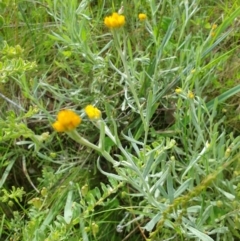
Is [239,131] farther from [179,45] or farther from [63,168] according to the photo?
[63,168]

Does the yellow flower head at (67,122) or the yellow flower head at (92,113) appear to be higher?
the yellow flower head at (67,122)

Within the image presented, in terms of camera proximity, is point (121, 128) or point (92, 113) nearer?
point (92, 113)

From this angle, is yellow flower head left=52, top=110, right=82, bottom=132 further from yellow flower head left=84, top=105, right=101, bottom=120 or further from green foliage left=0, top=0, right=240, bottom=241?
green foliage left=0, top=0, right=240, bottom=241

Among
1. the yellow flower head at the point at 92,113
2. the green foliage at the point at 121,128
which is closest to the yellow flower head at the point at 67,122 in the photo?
the yellow flower head at the point at 92,113

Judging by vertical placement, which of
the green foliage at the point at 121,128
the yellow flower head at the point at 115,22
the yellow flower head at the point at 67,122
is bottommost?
the green foliage at the point at 121,128

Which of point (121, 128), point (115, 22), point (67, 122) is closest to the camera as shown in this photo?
point (67, 122)

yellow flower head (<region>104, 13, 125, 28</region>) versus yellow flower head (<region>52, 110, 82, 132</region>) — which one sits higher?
yellow flower head (<region>104, 13, 125, 28</region>)

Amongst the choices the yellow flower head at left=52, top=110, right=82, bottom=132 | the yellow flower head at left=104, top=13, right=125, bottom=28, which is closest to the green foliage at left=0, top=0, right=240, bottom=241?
the yellow flower head at left=104, top=13, right=125, bottom=28

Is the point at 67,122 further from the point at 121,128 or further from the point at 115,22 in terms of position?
the point at 121,128

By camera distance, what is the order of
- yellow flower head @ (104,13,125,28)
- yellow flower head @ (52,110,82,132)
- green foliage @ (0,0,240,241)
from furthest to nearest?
green foliage @ (0,0,240,241), yellow flower head @ (104,13,125,28), yellow flower head @ (52,110,82,132)

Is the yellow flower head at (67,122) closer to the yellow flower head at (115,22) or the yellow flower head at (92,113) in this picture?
the yellow flower head at (92,113)

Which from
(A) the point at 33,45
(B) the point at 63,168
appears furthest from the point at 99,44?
(B) the point at 63,168

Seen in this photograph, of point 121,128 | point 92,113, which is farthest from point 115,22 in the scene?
point 121,128

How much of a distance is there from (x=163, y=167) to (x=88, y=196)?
0.55 feet
